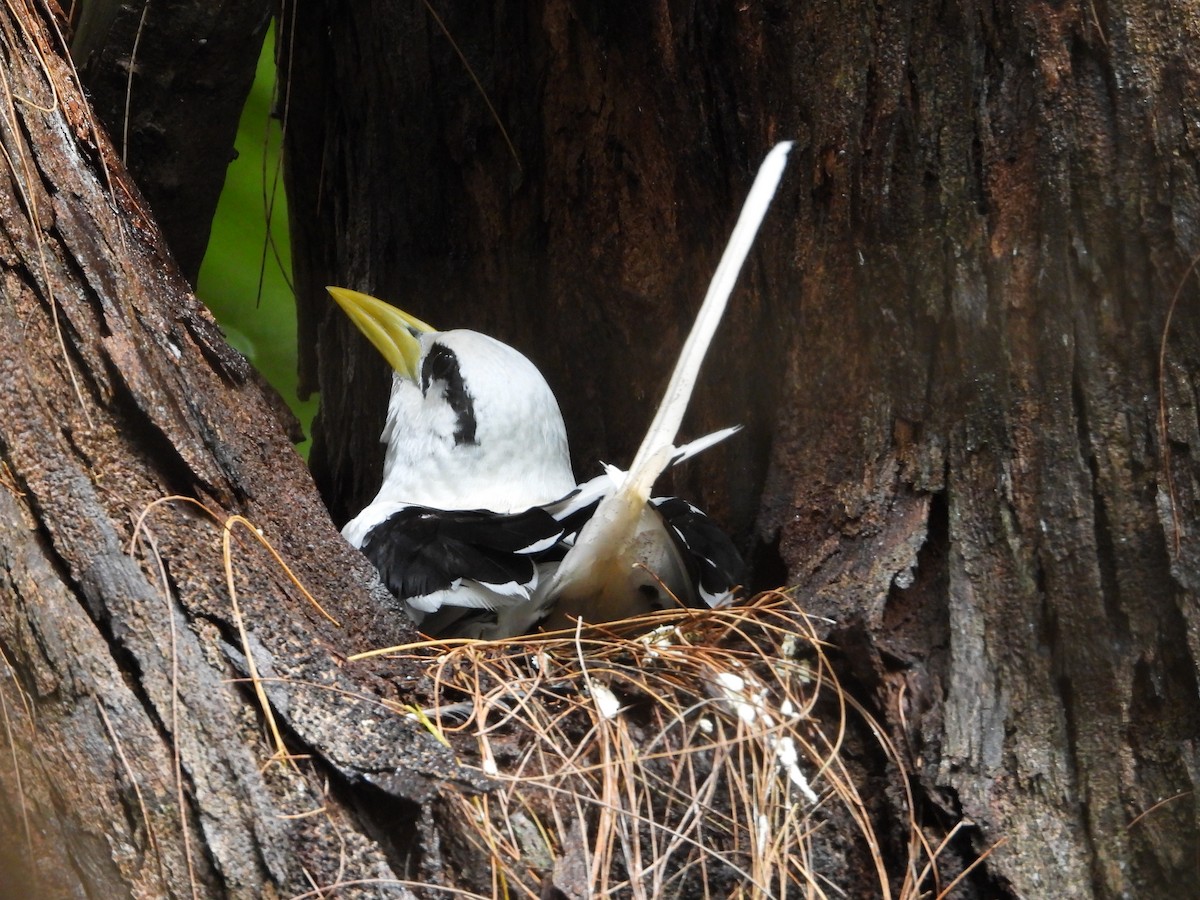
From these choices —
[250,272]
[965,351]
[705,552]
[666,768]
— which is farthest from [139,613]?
[250,272]

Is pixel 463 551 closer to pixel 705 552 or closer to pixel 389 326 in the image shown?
pixel 705 552

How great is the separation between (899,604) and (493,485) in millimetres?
1228

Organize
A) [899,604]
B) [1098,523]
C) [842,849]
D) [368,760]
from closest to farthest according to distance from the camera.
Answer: [368,760] < [842,849] < [1098,523] < [899,604]

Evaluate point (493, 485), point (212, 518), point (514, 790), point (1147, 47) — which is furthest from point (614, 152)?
point (514, 790)

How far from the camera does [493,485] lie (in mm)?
2928

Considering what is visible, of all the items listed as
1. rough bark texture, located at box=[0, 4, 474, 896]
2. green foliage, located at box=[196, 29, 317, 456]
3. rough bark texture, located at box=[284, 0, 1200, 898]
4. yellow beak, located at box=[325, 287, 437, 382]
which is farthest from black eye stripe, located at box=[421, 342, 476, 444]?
green foliage, located at box=[196, 29, 317, 456]

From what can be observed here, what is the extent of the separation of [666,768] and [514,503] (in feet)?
3.94

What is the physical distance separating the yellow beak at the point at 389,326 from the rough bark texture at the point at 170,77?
0.47m

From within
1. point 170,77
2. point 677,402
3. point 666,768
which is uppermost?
point 170,77

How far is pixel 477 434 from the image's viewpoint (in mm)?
2910

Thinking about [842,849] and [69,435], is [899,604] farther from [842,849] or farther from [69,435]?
[69,435]

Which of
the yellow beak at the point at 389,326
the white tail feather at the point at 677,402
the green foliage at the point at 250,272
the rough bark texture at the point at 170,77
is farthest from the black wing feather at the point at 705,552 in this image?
the green foliage at the point at 250,272

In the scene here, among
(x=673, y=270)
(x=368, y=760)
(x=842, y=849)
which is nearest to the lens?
(x=368, y=760)

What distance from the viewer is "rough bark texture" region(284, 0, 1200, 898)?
1.77 metres
